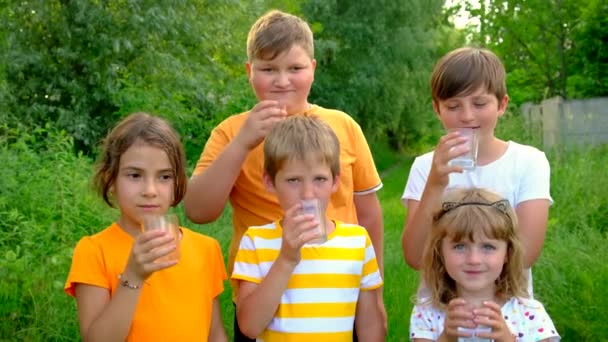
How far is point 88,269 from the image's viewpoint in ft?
9.86

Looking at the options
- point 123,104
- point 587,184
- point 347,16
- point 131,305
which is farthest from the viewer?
point 347,16

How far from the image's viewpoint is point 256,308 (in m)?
2.99

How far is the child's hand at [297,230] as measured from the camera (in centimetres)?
285

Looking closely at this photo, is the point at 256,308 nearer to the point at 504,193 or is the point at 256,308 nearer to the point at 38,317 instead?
the point at 504,193

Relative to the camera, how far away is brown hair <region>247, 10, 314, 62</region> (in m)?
3.34

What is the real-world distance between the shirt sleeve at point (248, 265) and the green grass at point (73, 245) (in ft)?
2.88

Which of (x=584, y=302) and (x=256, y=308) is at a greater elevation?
(x=256, y=308)

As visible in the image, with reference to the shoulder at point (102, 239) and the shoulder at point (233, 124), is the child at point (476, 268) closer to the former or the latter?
the shoulder at point (233, 124)

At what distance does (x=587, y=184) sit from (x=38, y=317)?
19.9ft

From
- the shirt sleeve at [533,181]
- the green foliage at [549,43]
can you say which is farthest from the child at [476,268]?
the green foliage at [549,43]

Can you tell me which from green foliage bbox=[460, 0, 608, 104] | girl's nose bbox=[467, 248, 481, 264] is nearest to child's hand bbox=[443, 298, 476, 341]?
girl's nose bbox=[467, 248, 481, 264]

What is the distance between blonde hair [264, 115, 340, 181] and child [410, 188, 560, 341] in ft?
1.55

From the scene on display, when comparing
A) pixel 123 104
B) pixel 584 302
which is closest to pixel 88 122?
pixel 123 104

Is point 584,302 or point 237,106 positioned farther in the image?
point 237,106
